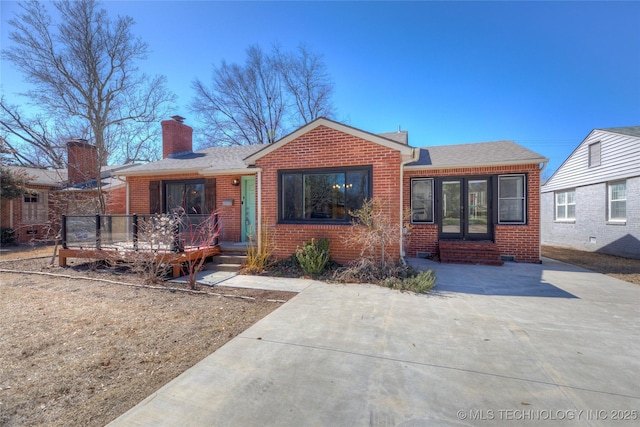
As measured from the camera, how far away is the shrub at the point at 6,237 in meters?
13.1

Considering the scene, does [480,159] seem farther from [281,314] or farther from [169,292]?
[169,292]

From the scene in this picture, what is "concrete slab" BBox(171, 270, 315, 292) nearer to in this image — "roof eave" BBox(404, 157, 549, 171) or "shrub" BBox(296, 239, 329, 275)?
"shrub" BBox(296, 239, 329, 275)

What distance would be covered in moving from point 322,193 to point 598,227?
39.3 ft

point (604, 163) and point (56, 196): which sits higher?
point (604, 163)

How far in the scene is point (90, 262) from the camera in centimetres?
834

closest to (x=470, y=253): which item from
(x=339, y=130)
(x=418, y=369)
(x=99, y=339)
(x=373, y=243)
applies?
(x=373, y=243)

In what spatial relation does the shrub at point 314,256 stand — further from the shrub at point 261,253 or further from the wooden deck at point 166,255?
the wooden deck at point 166,255

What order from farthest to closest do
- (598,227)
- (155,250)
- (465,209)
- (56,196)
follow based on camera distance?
(56,196) → (598,227) → (465,209) → (155,250)

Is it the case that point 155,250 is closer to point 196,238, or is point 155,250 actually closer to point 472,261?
point 196,238

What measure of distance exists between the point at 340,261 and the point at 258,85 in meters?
21.6

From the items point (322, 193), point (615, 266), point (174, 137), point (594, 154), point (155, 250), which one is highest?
point (174, 137)

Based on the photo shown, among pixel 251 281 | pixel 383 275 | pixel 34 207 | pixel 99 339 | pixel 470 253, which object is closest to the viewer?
pixel 99 339

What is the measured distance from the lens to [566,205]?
13.4 m

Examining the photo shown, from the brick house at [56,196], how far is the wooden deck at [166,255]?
5.28 meters
